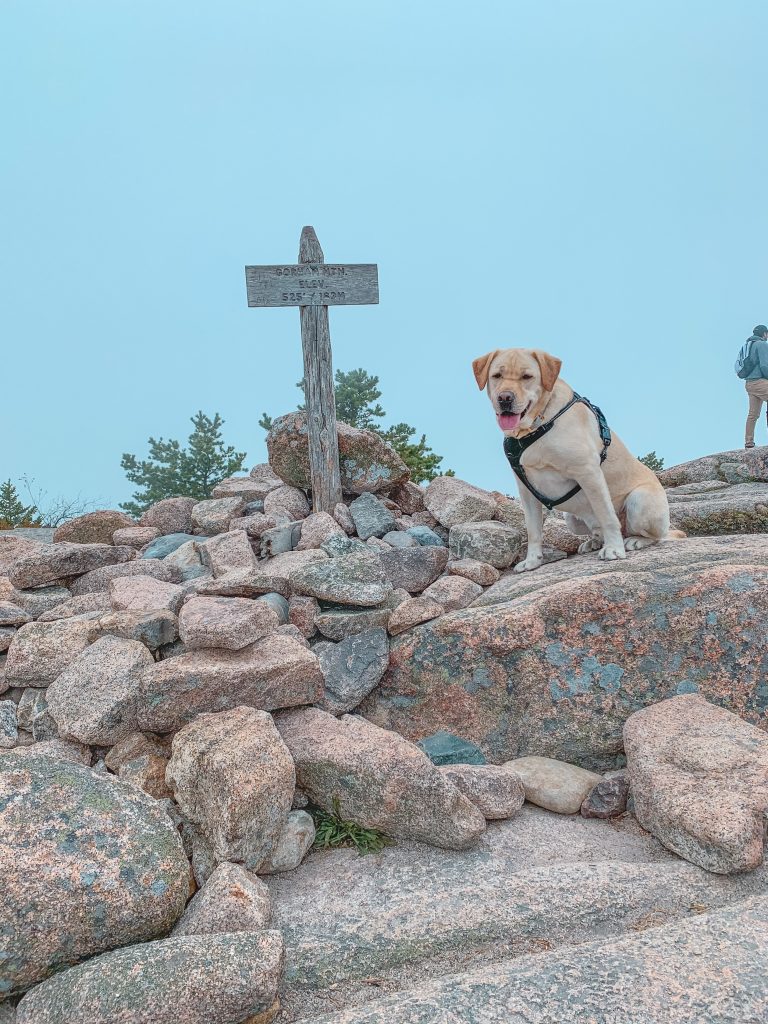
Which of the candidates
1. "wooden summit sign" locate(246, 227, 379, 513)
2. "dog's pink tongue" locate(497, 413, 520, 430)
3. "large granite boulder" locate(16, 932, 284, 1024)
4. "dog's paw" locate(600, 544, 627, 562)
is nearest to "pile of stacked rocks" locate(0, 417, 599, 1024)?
"large granite boulder" locate(16, 932, 284, 1024)

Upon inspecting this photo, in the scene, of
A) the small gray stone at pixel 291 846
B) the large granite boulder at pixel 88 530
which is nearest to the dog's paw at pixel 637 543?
the small gray stone at pixel 291 846

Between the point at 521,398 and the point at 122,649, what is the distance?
3312 millimetres

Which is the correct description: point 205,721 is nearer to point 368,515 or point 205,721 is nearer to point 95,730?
point 95,730

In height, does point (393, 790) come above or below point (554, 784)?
above

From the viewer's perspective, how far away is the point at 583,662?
470 centimetres

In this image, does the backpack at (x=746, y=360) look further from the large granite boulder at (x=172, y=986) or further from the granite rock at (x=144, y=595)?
the large granite boulder at (x=172, y=986)

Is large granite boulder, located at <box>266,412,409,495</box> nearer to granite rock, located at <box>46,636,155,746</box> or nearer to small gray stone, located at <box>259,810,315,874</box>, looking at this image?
granite rock, located at <box>46,636,155,746</box>

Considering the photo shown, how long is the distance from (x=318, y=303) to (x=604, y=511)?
493 centimetres

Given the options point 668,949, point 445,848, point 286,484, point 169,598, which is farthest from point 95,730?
point 286,484

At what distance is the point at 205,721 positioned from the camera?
12.0 feet

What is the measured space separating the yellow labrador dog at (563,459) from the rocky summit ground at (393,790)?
299mm

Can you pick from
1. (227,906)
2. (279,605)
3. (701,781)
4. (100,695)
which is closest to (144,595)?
(279,605)

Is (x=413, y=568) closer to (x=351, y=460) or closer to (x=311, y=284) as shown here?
(x=351, y=460)

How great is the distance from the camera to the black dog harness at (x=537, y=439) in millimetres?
5645
